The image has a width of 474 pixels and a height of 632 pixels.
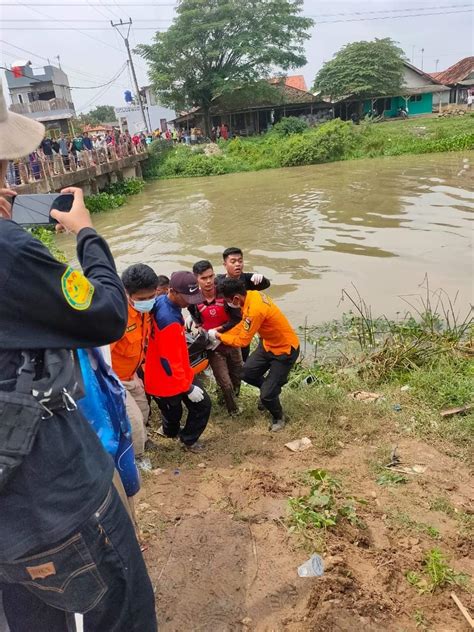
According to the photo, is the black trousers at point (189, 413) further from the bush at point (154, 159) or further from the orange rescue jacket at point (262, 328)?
the bush at point (154, 159)

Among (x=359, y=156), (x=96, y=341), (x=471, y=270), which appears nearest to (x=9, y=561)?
(x=96, y=341)

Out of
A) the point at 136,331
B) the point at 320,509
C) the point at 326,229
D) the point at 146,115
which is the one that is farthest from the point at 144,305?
the point at 146,115

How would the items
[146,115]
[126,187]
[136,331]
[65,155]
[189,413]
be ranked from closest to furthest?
1. [136,331]
2. [189,413]
3. [65,155]
4. [126,187]
5. [146,115]

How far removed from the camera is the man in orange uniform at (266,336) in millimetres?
4215

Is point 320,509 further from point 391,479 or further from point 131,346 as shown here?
point 131,346

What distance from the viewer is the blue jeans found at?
124 centimetres

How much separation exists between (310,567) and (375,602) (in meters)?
0.34

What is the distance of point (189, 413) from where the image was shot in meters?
3.95

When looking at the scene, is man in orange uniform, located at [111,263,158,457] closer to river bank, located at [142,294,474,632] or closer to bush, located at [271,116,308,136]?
river bank, located at [142,294,474,632]

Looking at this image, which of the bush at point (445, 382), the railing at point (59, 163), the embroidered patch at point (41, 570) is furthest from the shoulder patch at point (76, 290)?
the railing at point (59, 163)

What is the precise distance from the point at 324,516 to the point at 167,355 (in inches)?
61.6

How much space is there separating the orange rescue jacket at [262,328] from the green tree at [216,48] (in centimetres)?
3460

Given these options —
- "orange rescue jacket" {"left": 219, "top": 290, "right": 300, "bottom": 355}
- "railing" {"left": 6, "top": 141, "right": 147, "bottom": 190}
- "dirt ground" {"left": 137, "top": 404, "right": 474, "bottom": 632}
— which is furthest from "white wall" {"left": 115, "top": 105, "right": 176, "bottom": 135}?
"dirt ground" {"left": 137, "top": 404, "right": 474, "bottom": 632}

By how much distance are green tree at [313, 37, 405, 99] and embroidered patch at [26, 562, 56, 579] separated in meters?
42.0
